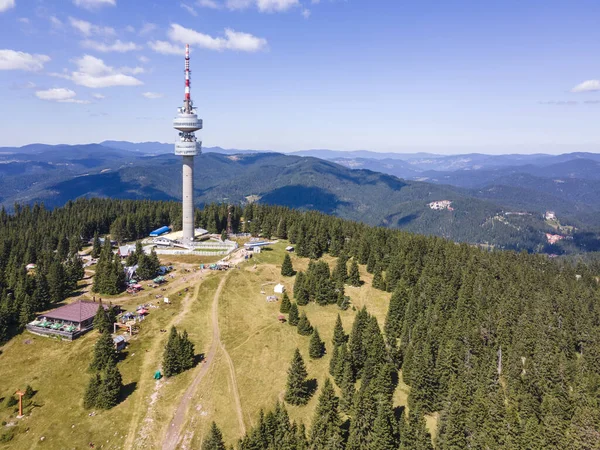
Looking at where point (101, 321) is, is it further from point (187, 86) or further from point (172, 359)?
point (187, 86)

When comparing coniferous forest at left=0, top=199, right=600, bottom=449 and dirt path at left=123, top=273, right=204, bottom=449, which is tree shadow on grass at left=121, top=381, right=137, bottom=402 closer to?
dirt path at left=123, top=273, right=204, bottom=449

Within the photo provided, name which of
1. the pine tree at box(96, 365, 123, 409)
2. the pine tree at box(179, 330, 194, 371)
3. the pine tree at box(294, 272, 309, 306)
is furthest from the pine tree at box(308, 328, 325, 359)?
the pine tree at box(96, 365, 123, 409)

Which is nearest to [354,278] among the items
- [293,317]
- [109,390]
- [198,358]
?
[293,317]

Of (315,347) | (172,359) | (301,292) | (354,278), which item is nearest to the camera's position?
(172,359)

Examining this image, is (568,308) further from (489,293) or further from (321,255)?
(321,255)

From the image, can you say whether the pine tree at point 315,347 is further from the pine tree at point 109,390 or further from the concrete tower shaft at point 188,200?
the concrete tower shaft at point 188,200

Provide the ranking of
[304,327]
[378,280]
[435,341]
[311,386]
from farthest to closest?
[378,280] → [304,327] → [435,341] → [311,386]
